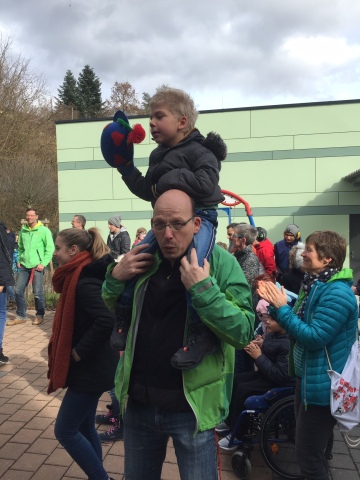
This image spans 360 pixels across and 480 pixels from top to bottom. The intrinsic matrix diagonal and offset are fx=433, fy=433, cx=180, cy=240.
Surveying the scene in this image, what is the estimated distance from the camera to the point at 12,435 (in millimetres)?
3760

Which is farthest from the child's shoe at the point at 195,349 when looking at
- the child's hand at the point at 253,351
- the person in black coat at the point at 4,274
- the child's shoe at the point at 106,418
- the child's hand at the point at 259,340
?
the person in black coat at the point at 4,274

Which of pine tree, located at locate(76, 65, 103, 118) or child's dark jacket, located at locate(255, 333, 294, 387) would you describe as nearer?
child's dark jacket, located at locate(255, 333, 294, 387)

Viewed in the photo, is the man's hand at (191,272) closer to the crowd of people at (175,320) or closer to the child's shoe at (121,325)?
the crowd of people at (175,320)

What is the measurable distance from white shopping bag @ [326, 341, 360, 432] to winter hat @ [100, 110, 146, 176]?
164 centimetres

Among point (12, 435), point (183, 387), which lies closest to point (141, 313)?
point (183, 387)

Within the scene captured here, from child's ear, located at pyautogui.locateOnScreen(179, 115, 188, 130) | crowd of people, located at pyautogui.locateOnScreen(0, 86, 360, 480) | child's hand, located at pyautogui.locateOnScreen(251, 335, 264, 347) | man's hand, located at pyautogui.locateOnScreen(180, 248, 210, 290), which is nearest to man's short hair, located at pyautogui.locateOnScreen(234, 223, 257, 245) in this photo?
child's hand, located at pyautogui.locateOnScreen(251, 335, 264, 347)

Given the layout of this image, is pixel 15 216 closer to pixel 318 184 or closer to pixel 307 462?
pixel 318 184

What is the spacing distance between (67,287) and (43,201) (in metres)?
18.6

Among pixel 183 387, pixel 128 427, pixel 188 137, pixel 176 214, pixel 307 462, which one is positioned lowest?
pixel 307 462

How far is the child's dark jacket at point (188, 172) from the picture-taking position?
6.20ft

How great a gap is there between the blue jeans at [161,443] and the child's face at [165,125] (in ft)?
4.08

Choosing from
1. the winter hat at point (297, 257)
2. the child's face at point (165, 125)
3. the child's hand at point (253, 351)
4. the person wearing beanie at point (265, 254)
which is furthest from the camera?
the person wearing beanie at point (265, 254)

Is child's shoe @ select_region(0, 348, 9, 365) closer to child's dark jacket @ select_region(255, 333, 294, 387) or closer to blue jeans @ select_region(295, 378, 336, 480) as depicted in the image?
child's dark jacket @ select_region(255, 333, 294, 387)

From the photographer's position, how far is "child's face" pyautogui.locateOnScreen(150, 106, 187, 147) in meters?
2.10
